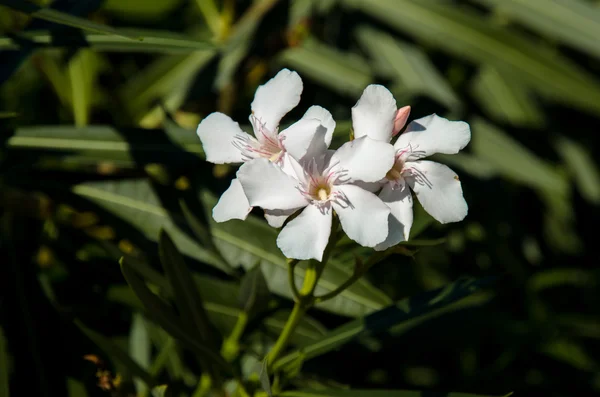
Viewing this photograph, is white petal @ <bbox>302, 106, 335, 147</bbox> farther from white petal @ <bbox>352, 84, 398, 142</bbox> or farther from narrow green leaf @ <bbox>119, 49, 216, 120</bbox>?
narrow green leaf @ <bbox>119, 49, 216, 120</bbox>

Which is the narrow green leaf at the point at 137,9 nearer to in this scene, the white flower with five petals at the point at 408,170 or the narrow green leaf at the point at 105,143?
the narrow green leaf at the point at 105,143

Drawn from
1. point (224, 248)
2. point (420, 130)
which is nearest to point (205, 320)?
point (224, 248)

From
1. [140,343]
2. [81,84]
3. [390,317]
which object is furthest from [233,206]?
[81,84]

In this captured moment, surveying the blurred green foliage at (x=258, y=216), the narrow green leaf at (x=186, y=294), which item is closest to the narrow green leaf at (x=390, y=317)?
the blurred green foliage at (x=258, y=216)

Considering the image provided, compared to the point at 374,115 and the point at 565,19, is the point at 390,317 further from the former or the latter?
the point at 565,19

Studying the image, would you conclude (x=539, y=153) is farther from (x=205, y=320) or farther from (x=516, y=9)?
(x=205, y=320)

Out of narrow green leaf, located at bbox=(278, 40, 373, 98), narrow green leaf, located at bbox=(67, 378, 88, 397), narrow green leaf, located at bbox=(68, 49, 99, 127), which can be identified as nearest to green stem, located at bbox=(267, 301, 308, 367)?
narrow green leaf, located at bbox=(67, 378, 88, 397)

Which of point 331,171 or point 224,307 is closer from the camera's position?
point 331,171
